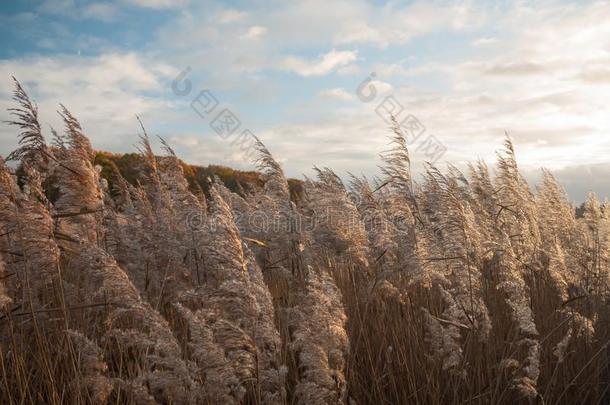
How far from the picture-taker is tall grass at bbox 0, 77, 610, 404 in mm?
2793

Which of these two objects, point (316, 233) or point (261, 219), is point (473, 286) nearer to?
point (316, 233)

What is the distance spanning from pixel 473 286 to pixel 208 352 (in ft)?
7.38

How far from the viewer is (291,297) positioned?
15.6ft

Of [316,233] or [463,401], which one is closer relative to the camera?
[463,401]

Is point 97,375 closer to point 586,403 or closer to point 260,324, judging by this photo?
point 260,324

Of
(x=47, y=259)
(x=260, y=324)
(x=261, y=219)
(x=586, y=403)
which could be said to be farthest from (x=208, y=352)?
(x=261, y=219)

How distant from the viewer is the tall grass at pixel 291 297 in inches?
110

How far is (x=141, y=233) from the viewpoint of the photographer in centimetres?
573

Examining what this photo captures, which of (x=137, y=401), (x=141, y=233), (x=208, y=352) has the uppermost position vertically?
(x=141, y=233)

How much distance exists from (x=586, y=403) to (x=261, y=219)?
396 cm

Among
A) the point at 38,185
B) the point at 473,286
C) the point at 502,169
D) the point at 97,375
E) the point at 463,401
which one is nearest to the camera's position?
the point at 97,375

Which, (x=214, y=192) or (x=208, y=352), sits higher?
(x=214, y=192)

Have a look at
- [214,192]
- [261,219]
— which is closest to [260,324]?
[214,192]

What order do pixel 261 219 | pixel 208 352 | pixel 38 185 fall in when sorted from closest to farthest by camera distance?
pixel 208 352
pixel 38 185
pixel 261 219
